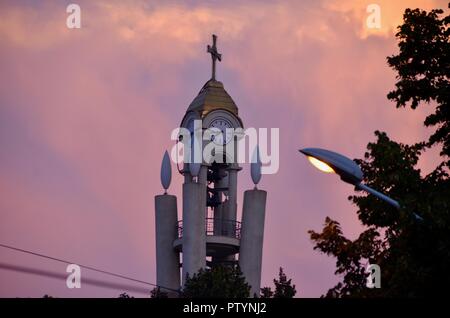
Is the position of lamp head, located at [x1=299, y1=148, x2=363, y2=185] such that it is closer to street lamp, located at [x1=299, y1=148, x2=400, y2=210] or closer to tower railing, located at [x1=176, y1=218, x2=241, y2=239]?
street lamp, located at [x1=299, y1=148, x2=400, y2=210]

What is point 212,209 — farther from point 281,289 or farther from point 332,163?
point 332,163

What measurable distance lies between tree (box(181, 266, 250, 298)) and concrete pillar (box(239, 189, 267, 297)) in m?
12.1

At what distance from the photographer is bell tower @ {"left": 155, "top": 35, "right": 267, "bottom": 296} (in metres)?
71.8

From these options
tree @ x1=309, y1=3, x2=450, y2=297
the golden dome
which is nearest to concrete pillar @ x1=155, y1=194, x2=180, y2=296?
the golden dome

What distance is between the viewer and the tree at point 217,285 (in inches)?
2231

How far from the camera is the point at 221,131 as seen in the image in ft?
244

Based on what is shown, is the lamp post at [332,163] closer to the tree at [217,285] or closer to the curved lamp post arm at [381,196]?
the curved lamp post arm at [381,196]

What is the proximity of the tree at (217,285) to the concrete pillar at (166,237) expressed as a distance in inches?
530

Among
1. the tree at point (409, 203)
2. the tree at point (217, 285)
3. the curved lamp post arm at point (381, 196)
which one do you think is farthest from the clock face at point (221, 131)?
the curved lamp post arm at point (381, 196)

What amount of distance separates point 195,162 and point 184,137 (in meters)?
3.95

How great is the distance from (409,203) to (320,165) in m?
3.90
